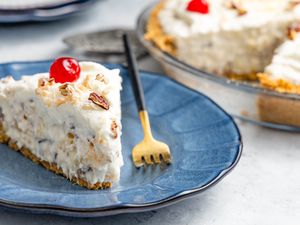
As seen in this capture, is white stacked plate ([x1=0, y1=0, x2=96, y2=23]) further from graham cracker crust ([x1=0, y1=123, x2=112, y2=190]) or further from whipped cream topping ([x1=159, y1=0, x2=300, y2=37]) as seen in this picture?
graham cracker crust ([x1=0, y1=123, x2=112, y2=190])

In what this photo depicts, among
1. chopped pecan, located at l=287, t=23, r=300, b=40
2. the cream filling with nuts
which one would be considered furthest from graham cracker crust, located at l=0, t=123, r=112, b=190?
chopped pecan, located at l=287, t=23, r=300, b=40

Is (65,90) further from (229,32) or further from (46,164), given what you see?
(229,32)

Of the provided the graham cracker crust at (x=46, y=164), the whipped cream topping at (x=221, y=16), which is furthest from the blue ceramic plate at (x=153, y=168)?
the whipped cream topping at (x=221, y=16)

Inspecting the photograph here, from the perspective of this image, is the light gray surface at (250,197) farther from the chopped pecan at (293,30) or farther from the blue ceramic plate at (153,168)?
the chopped pecan at (293,30)

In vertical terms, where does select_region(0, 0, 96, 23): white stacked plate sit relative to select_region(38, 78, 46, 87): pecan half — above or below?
below

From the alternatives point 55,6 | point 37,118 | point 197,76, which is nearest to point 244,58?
point 197,76

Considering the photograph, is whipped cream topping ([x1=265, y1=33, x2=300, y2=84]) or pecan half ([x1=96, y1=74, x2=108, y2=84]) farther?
whipped cream topping ([x1=265, y1=33, x2=300, y2=84])

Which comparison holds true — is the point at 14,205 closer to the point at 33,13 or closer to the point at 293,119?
the point at 293,119

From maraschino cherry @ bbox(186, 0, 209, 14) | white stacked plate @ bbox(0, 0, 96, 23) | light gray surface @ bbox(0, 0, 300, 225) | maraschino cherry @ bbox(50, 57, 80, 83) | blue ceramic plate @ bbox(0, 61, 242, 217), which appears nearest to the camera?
blue ceramic plate @ bbox(0, 61, 242, 217)
